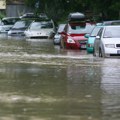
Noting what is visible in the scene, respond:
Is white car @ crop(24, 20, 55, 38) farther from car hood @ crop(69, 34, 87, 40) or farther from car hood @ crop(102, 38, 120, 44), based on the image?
car hood @ crop(102, 38, 120, 44)

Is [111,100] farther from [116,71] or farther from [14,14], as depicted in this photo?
[14,14]

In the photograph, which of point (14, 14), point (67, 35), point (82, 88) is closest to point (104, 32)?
point (67, 35)

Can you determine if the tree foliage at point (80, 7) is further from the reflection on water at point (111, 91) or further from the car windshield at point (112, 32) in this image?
the reflection on water at point (111, 91)

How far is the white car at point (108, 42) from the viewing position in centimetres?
2144

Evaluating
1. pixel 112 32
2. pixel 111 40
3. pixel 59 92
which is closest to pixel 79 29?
pixel 112 32

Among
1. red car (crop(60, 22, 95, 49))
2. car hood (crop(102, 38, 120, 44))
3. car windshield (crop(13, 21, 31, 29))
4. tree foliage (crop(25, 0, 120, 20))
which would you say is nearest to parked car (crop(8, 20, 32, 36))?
car windshield (crop(13, 21, 31, 29))

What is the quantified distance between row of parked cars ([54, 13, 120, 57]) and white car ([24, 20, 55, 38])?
22.9 ft

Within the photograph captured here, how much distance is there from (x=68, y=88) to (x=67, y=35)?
58.1 feet

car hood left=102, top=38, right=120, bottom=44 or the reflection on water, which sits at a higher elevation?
car hood left=102, top=38, right=120, bottom=44

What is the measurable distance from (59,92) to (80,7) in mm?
32950

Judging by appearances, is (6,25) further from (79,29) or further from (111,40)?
(111,40)

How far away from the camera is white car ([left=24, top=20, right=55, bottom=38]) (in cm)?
4312

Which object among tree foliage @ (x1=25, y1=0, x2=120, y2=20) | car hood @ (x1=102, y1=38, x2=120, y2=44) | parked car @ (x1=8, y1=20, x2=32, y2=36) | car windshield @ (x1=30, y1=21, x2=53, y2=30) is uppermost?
tree foliage @ (x1=25, y1=0, x2=120, y2=20)

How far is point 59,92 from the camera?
11.1 metres
